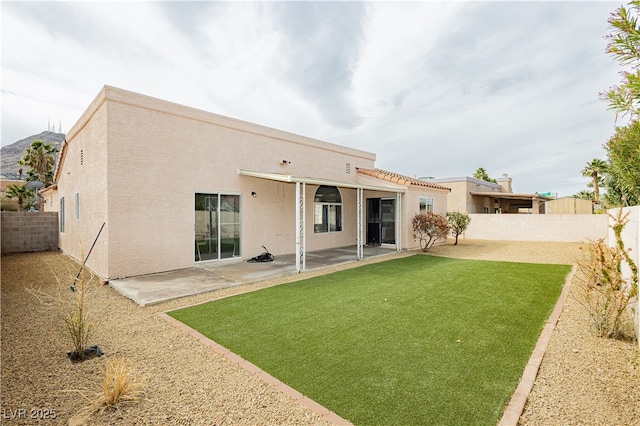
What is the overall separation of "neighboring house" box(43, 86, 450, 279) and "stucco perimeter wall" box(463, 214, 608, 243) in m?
8.90

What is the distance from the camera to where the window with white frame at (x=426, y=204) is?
1719 centimetres

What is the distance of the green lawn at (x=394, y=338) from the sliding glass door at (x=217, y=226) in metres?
4.23

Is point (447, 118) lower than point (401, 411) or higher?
higher

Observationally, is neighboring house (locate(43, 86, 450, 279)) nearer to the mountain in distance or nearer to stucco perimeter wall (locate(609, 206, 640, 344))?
stucco perimeter wall (locate(609, 206, 640, 344))

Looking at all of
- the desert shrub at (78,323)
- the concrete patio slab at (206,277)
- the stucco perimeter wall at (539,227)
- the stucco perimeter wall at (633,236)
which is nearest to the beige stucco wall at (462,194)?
the stucco perimeter wall at (539,227)

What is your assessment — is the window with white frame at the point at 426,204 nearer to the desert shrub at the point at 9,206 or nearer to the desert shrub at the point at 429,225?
the desert shrub at the point at 429,225

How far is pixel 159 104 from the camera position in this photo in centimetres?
1005

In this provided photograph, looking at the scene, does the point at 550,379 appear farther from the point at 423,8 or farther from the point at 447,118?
the point at 447,118

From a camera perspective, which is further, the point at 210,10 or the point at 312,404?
the point at 210,10

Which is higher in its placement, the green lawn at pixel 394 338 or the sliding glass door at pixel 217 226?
the sliding glass door at pixel 217 226

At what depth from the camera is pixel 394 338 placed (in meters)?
5.09

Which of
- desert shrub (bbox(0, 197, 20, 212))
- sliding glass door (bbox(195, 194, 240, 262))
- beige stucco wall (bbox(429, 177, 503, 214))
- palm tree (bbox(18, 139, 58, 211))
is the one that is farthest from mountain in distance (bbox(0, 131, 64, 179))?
beige stucco wall (bbox(429, 177, 503, 214))

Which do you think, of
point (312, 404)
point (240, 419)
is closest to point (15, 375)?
point (240, 419)

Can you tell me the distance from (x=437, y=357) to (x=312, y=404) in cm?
209
